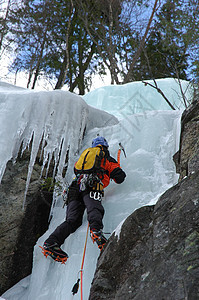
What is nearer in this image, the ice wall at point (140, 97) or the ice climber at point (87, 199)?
the ice climber at point (87, 199)

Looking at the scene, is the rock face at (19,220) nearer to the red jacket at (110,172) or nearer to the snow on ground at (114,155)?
the snow on ground at (114,155)

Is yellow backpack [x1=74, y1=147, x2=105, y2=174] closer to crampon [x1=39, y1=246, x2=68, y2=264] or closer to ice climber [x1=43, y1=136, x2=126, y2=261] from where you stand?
ice climber [x1=43, y1=136, x2=126, y2=261]

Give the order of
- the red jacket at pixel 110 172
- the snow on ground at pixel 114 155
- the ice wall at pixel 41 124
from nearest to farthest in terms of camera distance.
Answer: the snow on ground at pixel 114 155 < the red jacket at pixel 110 172 < the ice wall at pixel 41 124

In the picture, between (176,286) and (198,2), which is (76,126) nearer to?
(176,286)

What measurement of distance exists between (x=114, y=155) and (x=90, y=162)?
3.03 ft

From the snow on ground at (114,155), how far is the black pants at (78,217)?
0.13 metres

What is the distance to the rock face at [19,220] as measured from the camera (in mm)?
3762

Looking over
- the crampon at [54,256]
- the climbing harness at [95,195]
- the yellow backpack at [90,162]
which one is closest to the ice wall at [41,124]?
the yellow backpack at [90,162]

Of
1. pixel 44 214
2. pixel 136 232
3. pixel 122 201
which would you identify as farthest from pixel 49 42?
pixel 136 232

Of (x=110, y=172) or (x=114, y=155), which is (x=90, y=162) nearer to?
(x=110, y=172)

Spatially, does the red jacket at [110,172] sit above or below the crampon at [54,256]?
above

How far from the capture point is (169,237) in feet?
6.00

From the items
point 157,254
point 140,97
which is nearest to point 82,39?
point 140,97

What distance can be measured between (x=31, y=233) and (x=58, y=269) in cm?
106
